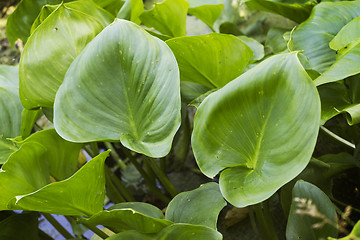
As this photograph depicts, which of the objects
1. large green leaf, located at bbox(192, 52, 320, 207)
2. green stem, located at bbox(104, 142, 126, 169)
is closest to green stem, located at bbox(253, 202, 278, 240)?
large green leaf, located at bbox(192, 52, 320, 207)

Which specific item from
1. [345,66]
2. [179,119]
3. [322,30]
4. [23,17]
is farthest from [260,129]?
[23,17]

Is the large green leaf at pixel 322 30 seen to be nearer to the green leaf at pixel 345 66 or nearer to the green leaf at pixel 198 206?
the green leaf at pixel 345 66

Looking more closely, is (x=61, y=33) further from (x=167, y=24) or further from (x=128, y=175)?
(x=128, y=175)

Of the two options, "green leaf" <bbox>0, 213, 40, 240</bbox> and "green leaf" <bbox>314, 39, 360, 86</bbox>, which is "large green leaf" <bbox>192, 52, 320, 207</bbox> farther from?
"green leaf" <bbox>0, 213, 40, 240</bbox>

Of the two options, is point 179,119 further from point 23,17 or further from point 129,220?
point 23,17

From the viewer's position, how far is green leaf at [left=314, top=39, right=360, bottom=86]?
0.67m

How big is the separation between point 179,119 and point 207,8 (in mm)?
476

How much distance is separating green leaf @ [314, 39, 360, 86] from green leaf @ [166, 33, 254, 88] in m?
0.16

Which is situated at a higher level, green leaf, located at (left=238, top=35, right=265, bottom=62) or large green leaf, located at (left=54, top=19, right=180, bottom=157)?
Answer: large green leaf, located at (left=54, top=19, right=180, bottom=157)

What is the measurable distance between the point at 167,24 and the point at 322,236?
0.63m

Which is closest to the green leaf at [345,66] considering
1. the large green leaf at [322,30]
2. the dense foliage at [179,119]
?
the dense foliage at [179,119]

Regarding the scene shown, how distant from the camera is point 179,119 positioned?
2.05ft

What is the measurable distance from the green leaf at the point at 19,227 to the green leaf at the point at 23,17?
0.51 metres

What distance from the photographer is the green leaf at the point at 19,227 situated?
2.66 ft
